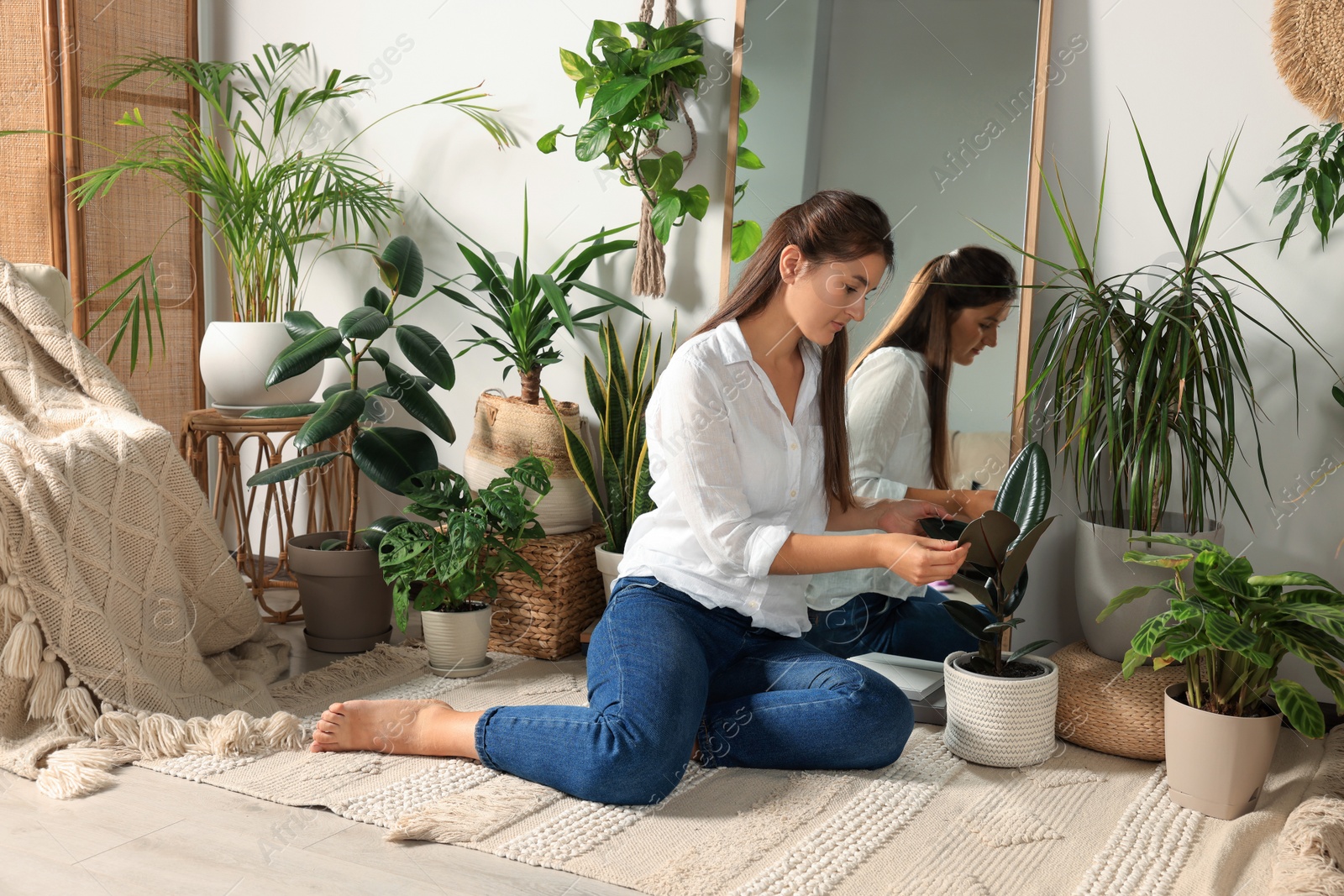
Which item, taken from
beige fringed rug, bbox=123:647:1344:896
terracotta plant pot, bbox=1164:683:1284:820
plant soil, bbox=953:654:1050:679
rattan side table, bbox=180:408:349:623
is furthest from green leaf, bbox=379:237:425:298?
terracotta plant pot, bbox=1164:683:1284:820

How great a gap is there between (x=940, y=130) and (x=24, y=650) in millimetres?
1996

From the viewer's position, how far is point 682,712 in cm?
177

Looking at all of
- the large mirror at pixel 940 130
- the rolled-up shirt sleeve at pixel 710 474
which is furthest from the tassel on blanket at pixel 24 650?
the large mirror at pixel 940 130

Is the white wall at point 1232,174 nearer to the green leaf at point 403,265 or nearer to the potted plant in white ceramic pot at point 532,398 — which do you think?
the potted plant in white ceramic pot at point 532,398

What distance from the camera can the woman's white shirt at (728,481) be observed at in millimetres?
1854

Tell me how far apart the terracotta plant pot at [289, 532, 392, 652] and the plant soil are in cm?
132

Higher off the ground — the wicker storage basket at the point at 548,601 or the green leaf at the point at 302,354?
the green leaf at the point at 302,354

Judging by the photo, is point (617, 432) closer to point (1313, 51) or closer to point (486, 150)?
point (486, 150)

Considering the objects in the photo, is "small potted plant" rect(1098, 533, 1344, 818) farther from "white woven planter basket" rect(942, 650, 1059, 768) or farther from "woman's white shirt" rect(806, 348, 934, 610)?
"woman's white shirt" rect(806, 348, 934, 610)

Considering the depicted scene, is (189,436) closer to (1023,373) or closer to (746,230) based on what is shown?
(746,230)

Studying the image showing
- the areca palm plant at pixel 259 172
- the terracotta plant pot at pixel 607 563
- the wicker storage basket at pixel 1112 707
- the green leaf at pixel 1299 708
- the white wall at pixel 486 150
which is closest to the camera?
the green leaf at pixel 1299 708

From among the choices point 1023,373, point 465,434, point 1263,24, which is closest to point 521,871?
point 1023,373

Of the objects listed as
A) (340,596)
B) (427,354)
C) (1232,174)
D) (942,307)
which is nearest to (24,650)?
(340,596)

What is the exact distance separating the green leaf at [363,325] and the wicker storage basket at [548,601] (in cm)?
59
